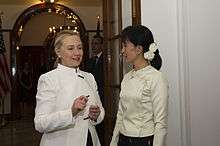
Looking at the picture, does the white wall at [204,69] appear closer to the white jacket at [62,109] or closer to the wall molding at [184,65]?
the wall molding at [184,65]

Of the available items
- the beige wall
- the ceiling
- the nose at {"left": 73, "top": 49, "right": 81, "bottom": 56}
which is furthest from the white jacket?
the beige wall

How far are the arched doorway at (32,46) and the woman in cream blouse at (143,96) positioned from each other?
5690 millimetres

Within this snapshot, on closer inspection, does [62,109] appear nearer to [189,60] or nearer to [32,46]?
[189,60]

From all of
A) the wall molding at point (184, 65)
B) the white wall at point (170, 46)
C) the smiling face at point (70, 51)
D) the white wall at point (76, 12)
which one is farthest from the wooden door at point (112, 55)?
the white wall at point (76, 12)

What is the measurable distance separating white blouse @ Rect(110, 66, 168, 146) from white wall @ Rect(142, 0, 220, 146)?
74 cm

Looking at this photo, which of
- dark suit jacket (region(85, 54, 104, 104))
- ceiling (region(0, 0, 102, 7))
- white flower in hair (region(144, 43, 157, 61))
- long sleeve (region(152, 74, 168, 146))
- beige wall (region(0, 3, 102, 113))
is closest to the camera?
long sleeve (region(152, 74, 168, 146))

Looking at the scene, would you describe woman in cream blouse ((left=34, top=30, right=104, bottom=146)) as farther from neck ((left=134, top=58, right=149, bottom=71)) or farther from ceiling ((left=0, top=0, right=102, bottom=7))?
ceiling ((left=0, top=0, right=102, bottom=7))

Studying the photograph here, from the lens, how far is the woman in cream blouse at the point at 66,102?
6.23 feet

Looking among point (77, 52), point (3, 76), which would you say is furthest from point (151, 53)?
point (3, 76)

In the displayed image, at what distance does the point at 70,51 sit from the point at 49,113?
38 cm

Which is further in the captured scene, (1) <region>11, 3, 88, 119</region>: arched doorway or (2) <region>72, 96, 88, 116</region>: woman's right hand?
(1) <region>11, 3, 88, 119</region>: arched doorway

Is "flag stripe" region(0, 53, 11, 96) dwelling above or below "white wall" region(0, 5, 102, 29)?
below

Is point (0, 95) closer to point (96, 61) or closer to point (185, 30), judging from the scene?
point (96, 61)

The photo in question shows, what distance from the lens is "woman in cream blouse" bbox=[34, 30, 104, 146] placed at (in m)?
1.90
